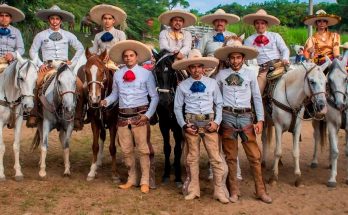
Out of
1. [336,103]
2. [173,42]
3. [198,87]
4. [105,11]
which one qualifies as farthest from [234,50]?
[105,11]

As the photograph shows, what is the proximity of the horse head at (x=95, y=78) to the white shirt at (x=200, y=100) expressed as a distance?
1.18m

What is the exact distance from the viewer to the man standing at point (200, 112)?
6.11 metres

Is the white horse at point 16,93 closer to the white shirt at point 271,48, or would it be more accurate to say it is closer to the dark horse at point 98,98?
the dark horse at point 98,98

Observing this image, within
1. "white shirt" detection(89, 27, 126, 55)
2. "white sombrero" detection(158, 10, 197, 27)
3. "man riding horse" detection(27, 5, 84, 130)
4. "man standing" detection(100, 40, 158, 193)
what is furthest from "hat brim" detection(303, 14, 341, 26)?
"man riding horse" detection(27, 5, 84, 130)

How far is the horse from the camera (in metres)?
6.43

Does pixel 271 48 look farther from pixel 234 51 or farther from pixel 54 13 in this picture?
pixel 54 13

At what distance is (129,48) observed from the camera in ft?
21.7

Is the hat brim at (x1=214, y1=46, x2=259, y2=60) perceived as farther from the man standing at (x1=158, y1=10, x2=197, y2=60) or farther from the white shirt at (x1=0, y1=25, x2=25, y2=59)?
the white shirt at (x1=0, y1=25, x2=25, y2=59)

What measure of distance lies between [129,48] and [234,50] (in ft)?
5.24

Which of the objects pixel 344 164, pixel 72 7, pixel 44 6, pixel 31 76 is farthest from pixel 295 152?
pixel 72 7

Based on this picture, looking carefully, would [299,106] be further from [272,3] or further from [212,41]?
[272,3]

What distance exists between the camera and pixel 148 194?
652cm

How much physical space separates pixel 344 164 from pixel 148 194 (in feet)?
14.4

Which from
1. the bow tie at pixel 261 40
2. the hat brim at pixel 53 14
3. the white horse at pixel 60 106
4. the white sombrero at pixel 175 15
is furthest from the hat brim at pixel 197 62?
the hat brim at pixel 53 14
